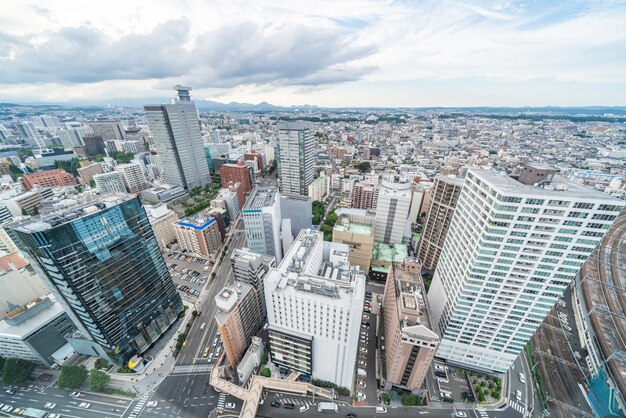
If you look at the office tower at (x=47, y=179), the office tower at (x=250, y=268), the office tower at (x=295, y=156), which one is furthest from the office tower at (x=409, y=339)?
the office tower at (x=47, y=179)

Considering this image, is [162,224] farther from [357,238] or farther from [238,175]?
[357,238]

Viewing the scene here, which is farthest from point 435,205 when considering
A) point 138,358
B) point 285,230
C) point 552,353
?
point 138,358

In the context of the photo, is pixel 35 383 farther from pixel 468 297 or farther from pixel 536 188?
pixel 536 188

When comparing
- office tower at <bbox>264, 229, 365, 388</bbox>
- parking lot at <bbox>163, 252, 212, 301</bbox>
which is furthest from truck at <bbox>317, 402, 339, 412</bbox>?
parking lot at <bbox>163, 252, 212, 301</bbox>

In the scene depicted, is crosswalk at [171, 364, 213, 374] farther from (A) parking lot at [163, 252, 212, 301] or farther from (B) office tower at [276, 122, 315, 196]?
(B) office tower at [276, 122, 315, 196]

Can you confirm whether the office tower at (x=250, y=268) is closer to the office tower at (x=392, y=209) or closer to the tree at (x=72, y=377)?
the tree at (x=72, y=377)

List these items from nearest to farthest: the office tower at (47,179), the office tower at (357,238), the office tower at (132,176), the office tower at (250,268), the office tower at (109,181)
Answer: the office tower at (250,268)
the office tower at (357,238)
the office tower at (109,181)
the office tower at (47,179)
the office tower at (132,176)
